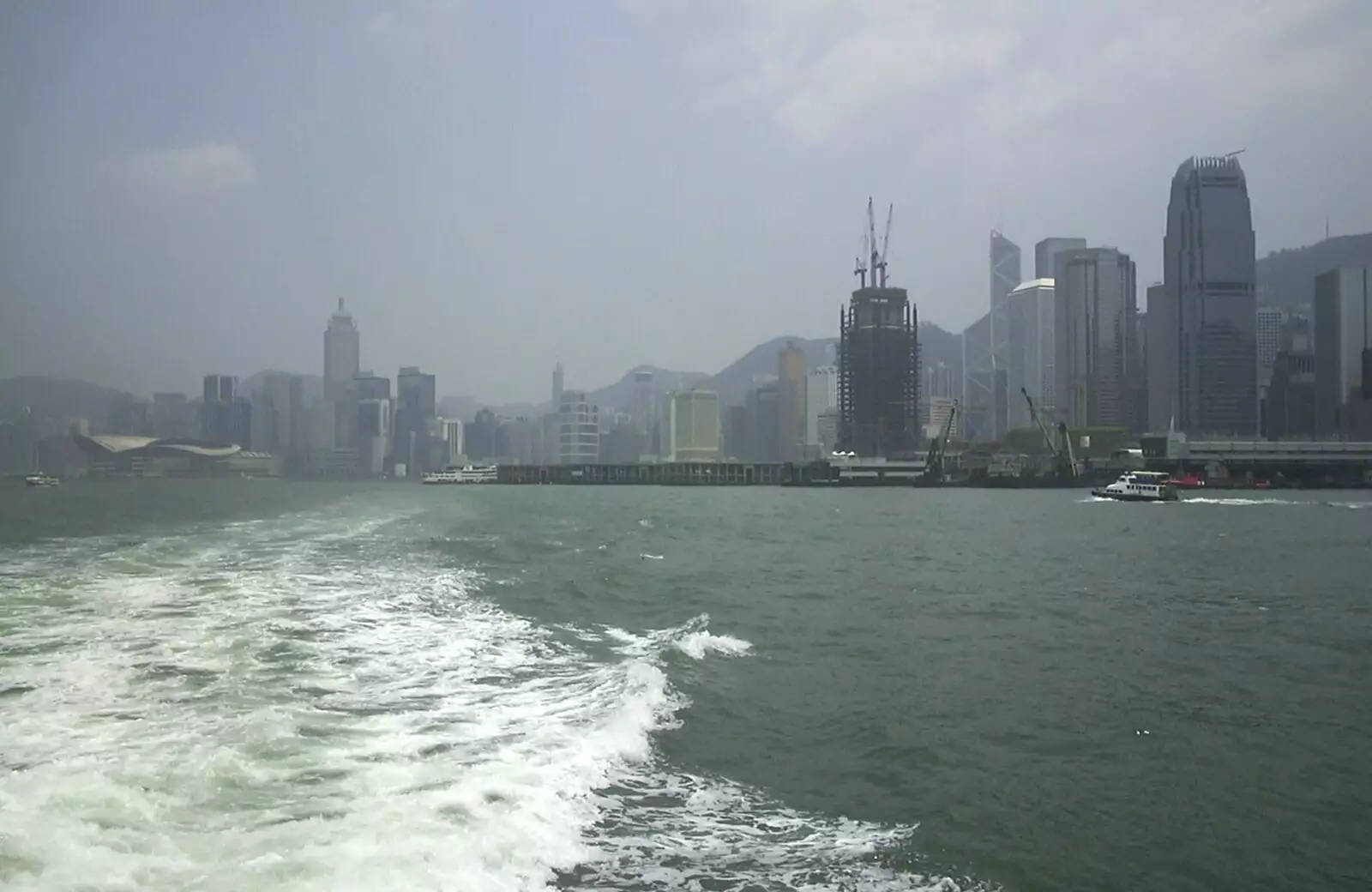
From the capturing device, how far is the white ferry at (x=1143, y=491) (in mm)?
73625

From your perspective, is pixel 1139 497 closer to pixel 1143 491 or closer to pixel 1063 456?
pixel 1143 491

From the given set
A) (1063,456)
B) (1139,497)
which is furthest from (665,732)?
(1063,456)

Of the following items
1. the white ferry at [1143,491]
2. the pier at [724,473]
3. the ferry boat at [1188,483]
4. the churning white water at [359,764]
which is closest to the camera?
the churning white water at [359,764]

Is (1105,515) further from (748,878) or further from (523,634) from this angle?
(748,878)

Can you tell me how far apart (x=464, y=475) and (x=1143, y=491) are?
127 m

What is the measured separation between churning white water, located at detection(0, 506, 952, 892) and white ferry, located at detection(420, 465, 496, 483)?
162 meters

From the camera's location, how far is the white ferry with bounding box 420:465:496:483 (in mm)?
174000

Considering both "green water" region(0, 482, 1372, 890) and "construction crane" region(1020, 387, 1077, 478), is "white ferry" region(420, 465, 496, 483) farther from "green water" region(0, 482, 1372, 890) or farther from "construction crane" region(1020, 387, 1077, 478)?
"green water" region(0, 482, 1372, 890)

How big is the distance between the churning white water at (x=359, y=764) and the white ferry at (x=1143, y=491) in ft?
222

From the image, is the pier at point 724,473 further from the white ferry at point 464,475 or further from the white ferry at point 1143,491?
the white ferry at point 1143,491

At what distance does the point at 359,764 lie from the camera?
7.98 meters

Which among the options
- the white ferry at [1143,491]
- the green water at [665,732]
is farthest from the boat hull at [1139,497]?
the green water at [665,732]

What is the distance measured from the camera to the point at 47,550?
81.8 feet

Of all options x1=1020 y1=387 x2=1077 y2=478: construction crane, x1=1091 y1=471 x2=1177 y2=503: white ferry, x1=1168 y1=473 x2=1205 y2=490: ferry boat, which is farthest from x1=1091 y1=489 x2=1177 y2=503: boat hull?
x1=1020 y1=387 x2=1077 y2=478: construction crane
